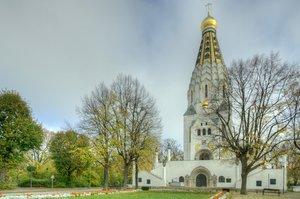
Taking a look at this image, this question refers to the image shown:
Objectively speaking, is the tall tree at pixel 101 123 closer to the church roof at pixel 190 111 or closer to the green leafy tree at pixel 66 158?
the green leafy tree at pixel 66 158

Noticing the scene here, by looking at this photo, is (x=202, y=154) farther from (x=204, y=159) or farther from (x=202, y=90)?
(x=202, y=90)

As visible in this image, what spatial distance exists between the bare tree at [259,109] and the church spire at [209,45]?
42.4 metres

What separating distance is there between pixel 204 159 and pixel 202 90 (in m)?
14.9

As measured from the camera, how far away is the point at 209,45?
80.2 metres

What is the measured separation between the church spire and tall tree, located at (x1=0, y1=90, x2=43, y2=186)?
1769 inches

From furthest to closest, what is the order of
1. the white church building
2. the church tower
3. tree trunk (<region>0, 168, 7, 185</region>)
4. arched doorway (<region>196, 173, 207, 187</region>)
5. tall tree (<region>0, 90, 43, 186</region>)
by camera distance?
1. the church tower
2. arched doorway (<region>196, 173, 207, 187</region>)
3. the white church building
4. tall tree (<region>0, 90, 43, 186</region>)
5. tree trunk (<region>0, 168, 7, 185</region>)

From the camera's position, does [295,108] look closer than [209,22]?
Yes

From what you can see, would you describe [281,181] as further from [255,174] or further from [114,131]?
[114,131]

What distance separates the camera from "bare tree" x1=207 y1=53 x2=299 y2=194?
34188 mm

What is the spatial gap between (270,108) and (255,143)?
12.1 ft

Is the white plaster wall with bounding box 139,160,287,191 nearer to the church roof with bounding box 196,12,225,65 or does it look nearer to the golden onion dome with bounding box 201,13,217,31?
the church roof with bounding box 196,12,225,65

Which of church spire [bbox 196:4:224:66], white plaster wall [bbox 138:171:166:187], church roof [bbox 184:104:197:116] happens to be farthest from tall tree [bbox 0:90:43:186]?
church spire [bbox 196:4:224:66]

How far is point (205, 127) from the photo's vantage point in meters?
74.3

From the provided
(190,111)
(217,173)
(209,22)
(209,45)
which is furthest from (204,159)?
(209,22)
